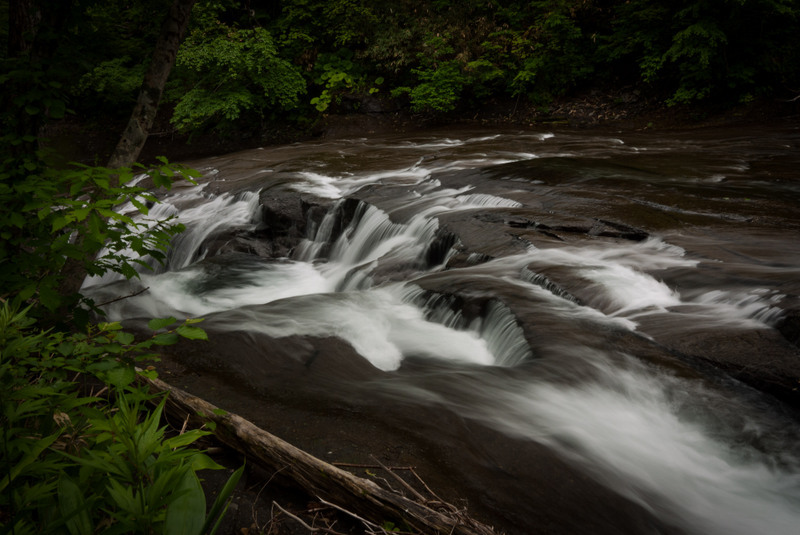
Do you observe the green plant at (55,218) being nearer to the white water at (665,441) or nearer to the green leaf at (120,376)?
the green leaf at (120,376)

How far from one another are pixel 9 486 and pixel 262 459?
111cm

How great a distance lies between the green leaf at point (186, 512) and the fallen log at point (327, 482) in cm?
90

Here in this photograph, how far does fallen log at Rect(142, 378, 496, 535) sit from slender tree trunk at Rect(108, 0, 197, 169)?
2.14m

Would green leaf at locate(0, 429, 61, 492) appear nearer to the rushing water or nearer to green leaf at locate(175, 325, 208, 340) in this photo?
green leaf at locate(175, 325, 208, 340)

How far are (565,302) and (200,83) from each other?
15.6 meters

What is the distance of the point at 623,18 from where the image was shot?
15.9m

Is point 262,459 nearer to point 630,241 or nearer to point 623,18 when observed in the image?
point 630,241

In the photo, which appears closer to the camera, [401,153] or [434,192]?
[434,192]

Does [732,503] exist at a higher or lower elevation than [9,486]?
lower

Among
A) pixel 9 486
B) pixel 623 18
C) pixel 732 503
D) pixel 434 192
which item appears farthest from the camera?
pixel 623 18

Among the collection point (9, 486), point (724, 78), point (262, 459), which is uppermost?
point (724, 78)

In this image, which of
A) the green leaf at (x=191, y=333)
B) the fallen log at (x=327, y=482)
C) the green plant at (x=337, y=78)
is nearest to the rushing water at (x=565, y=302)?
the fallen log at (x=327, y=482)

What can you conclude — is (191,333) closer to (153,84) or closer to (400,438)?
(400,438)

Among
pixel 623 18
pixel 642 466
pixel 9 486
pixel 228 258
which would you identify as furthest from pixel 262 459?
pixel 623 18
